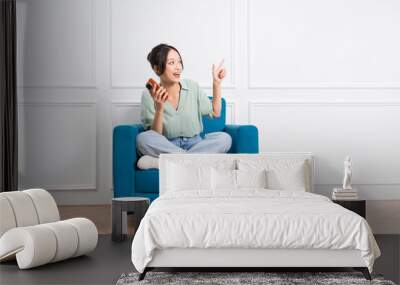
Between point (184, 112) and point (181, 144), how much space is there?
1.00 ft

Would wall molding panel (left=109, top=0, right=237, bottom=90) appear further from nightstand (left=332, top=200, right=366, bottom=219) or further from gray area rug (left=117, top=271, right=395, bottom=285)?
gray area rug (left=117, top=271, right=395, bottom=285)

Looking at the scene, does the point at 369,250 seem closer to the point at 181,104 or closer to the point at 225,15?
the point at 181,104

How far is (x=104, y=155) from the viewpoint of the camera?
738 cm

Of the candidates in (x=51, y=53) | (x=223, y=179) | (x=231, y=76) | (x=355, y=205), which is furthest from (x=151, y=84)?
(x=355, y=205)

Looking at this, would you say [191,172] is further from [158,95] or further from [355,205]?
[158,95]

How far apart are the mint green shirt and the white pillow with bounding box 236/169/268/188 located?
1.71 metres

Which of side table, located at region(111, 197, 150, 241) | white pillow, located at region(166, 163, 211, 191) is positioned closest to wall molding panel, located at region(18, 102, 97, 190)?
side table, located at region(111, 197, 150, 241)

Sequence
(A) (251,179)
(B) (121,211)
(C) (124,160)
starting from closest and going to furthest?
(A) (251,179)
(B) (121,211)
(C) (124,160)

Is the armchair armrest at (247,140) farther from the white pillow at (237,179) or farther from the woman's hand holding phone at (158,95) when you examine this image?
the white pillow at (237,179)

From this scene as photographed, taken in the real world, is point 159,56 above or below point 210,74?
above

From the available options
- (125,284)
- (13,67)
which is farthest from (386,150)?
(125,284)

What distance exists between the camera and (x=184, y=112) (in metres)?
6.68

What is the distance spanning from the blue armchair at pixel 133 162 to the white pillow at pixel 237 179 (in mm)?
988

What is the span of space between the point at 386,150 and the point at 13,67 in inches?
150
